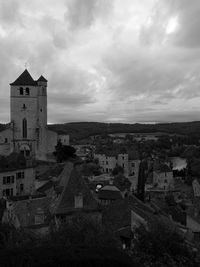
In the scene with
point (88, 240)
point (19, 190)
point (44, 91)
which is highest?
point (44, 91)

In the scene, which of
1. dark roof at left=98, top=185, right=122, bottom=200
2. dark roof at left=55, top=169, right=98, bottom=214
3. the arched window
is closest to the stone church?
the arched window

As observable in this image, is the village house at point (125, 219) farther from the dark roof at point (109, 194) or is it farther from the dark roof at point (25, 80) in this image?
the dark roof at point (25, 80)

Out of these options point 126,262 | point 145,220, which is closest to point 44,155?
point 145,220

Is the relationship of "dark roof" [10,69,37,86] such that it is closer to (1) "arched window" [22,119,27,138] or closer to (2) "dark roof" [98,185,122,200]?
(1) "arched window" [22,119,27,138]

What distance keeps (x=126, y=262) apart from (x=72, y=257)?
6.12ft

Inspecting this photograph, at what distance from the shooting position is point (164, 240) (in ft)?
59.8

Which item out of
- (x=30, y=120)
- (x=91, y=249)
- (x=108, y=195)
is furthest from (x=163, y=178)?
(x=91, y=249)

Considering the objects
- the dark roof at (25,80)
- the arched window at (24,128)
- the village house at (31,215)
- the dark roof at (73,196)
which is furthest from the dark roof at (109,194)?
the dark roof at (25,80)

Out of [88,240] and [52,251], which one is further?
[88,240]

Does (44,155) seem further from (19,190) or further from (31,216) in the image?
(31,216)

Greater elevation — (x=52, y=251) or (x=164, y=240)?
(x=52, y=251)

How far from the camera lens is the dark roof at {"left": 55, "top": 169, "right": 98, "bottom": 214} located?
25.9 m

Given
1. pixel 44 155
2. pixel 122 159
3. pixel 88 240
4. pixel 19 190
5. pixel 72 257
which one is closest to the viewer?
pixel 72 257

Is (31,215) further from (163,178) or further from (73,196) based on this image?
(163,178)
